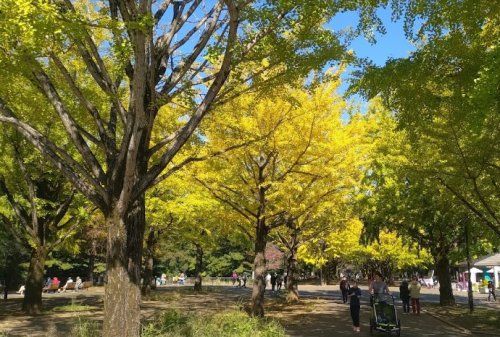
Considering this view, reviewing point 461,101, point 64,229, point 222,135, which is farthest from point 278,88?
point 64,229

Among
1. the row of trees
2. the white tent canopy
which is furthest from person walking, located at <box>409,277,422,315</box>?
the white tent canopy

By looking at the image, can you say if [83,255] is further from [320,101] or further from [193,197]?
[320,101]

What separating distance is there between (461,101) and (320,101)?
18.9ft

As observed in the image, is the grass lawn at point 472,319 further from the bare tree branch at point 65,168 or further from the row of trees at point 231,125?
the bare tree branch at point 65,168

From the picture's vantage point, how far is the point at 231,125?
1263 cm

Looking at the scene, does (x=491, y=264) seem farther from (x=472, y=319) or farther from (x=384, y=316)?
(x=384, y=316)

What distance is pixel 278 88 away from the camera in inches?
358

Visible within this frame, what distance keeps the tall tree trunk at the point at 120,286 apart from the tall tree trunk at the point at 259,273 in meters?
8.25

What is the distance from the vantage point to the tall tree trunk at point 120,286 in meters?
6.59

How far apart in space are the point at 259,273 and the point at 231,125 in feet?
16.8

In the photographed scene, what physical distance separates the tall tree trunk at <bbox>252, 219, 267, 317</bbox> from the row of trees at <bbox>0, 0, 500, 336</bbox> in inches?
1.8

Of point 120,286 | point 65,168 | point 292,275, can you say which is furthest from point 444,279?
point 65,168

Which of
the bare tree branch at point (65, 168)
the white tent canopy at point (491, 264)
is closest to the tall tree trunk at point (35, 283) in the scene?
the bare tree branch at point (65, 168)

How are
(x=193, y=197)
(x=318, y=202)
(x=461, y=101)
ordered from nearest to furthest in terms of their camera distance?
(x=461, y=101), (x=318, y=202), (x=193, y=197)
